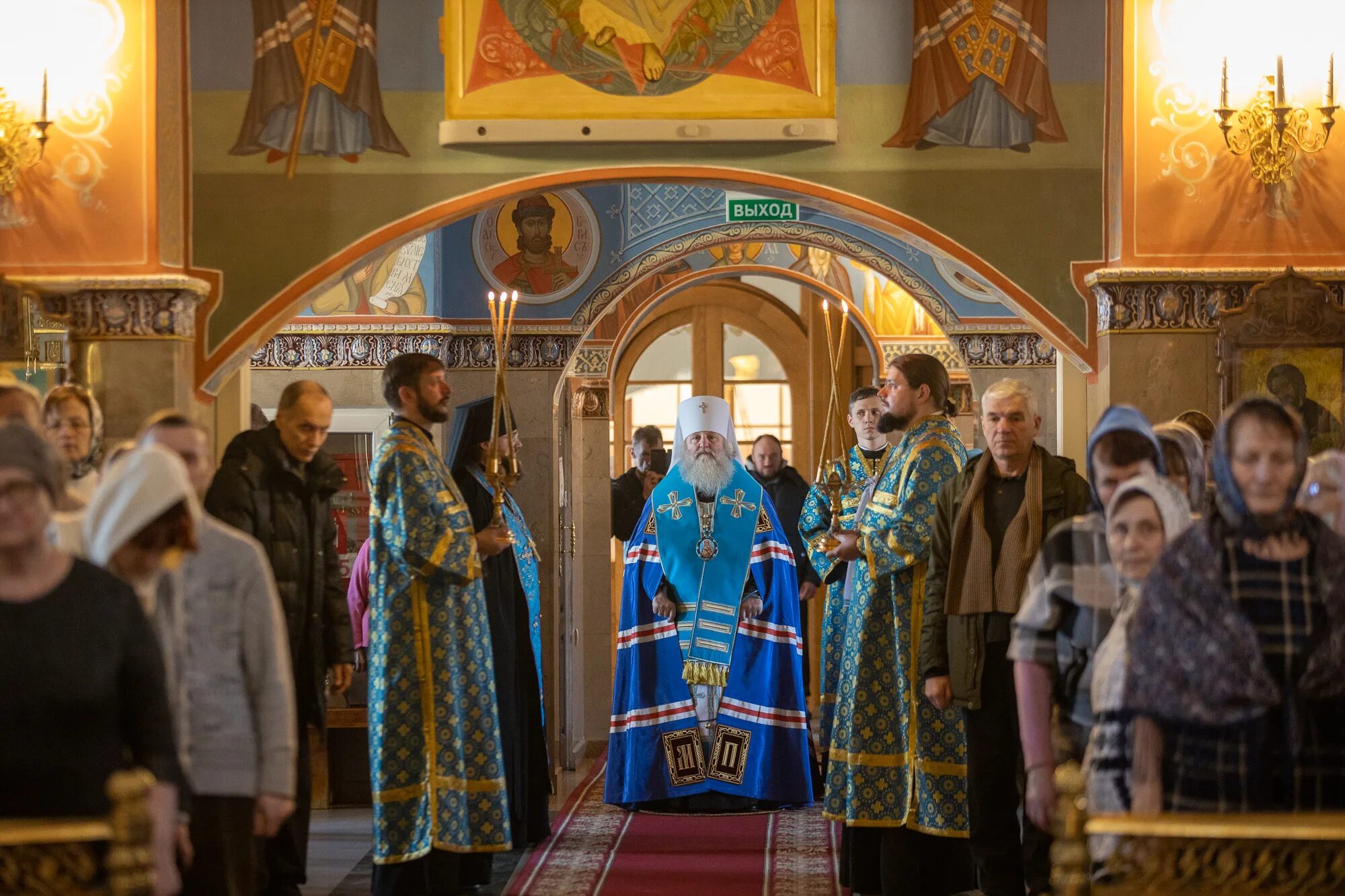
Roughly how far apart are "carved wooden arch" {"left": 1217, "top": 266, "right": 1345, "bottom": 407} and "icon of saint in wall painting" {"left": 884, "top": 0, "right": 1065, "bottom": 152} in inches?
38.4

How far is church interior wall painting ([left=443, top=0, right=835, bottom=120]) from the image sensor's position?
22.0 feet

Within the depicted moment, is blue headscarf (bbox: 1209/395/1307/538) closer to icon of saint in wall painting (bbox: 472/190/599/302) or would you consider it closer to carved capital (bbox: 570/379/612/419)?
icon of saint in wall painting (bbox: 472/190/599/302)

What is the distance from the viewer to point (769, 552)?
8.97 meters

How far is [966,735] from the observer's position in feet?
18.1

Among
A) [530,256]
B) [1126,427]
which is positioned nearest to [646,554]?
[530,256]

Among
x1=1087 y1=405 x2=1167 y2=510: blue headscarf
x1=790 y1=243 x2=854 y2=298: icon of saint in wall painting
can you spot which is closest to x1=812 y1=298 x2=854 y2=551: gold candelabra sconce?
x1=1087 y1=405 x2=1167 y2=510: blue headscarf

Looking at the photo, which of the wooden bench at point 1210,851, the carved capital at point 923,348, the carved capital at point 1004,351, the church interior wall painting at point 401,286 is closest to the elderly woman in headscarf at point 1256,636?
the wooden bench at point 1210,851

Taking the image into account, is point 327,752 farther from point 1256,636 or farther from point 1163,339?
point 1256,636

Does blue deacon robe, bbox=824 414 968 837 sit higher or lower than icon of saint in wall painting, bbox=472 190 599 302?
lower

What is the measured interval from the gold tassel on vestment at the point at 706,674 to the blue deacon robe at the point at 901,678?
2401 millimetres

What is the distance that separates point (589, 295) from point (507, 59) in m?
3.15

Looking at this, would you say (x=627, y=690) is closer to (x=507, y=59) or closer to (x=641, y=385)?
(x=507, y=59)

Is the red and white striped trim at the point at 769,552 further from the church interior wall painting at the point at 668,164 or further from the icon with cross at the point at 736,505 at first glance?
the church interior wall painting at the point at 668,164

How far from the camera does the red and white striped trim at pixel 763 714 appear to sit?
8.80 metres
